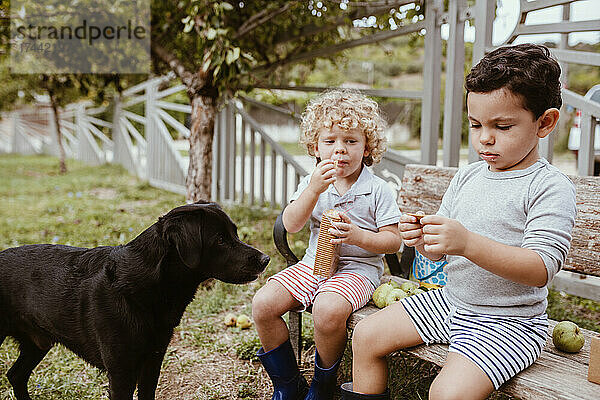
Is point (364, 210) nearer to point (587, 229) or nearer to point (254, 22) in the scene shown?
point (587, 229)

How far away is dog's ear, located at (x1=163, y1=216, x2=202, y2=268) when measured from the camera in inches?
88.6

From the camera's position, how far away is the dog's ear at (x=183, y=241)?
225cm

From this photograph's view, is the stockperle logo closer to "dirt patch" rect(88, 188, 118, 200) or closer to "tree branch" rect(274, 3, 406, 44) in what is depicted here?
"tree branch" rect(274, 3, 406, 44)

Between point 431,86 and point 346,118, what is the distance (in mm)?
2353

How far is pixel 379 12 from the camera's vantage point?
5379 millimetres

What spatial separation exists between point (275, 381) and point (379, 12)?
3.93 metres

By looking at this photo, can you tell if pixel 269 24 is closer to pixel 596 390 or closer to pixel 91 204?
pixel 91 204

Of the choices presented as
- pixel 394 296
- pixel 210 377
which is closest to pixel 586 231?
pixel 394 296

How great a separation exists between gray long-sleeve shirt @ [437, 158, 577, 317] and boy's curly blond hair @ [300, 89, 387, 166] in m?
0.68

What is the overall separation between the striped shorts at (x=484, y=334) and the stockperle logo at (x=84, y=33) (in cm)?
469

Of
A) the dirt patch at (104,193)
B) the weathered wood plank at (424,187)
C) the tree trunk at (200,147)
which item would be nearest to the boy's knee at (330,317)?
the weathered wood plank at (424,187)

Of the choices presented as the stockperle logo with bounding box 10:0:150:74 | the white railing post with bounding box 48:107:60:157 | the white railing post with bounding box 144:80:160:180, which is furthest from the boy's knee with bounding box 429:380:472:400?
the white railing post with bounding box 48:107:60:157

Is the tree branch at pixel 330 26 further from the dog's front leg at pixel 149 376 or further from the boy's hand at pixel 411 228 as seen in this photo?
the dog's front leg at pixel 149 376

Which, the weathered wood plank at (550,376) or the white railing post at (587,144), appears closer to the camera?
the weathered wood plank at (550,376)
